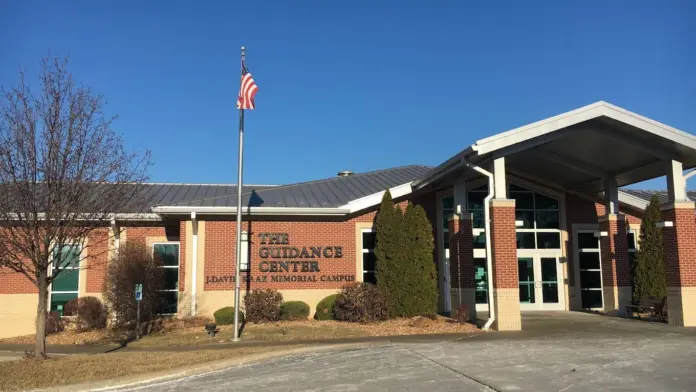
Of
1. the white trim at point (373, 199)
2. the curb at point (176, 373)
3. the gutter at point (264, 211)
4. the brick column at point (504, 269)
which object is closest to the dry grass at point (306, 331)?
the brick column at point (504, 269)

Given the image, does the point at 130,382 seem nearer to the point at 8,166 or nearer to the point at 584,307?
the point at 8,166

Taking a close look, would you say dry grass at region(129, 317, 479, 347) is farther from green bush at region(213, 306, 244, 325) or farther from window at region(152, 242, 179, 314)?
window at region(152, 242, 179, 314)

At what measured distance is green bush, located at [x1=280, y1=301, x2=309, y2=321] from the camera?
17734mm

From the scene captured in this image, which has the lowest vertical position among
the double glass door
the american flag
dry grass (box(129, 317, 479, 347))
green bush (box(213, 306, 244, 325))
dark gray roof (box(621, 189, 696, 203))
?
dry grass (box(129, 317, 479, 347))

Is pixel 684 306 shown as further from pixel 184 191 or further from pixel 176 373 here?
pixel 184 191

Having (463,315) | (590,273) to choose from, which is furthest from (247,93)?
(590,273)

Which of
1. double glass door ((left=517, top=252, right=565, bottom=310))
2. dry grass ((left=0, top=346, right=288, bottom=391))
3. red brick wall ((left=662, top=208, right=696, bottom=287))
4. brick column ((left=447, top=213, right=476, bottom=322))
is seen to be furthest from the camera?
double glass door ((left=517, top=252, right=565, bottom=310))

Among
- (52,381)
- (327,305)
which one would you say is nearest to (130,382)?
(52,381)

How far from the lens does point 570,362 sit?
10062mm

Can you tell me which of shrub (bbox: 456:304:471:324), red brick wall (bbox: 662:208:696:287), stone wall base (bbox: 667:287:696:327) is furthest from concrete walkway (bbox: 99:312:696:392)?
shrub (bbox: 456:304:471:324)

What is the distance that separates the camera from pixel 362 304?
1686 cm

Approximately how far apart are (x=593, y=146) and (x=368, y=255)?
778 centimetres

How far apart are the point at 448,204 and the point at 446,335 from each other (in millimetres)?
7471

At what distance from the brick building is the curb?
17.6 ft
